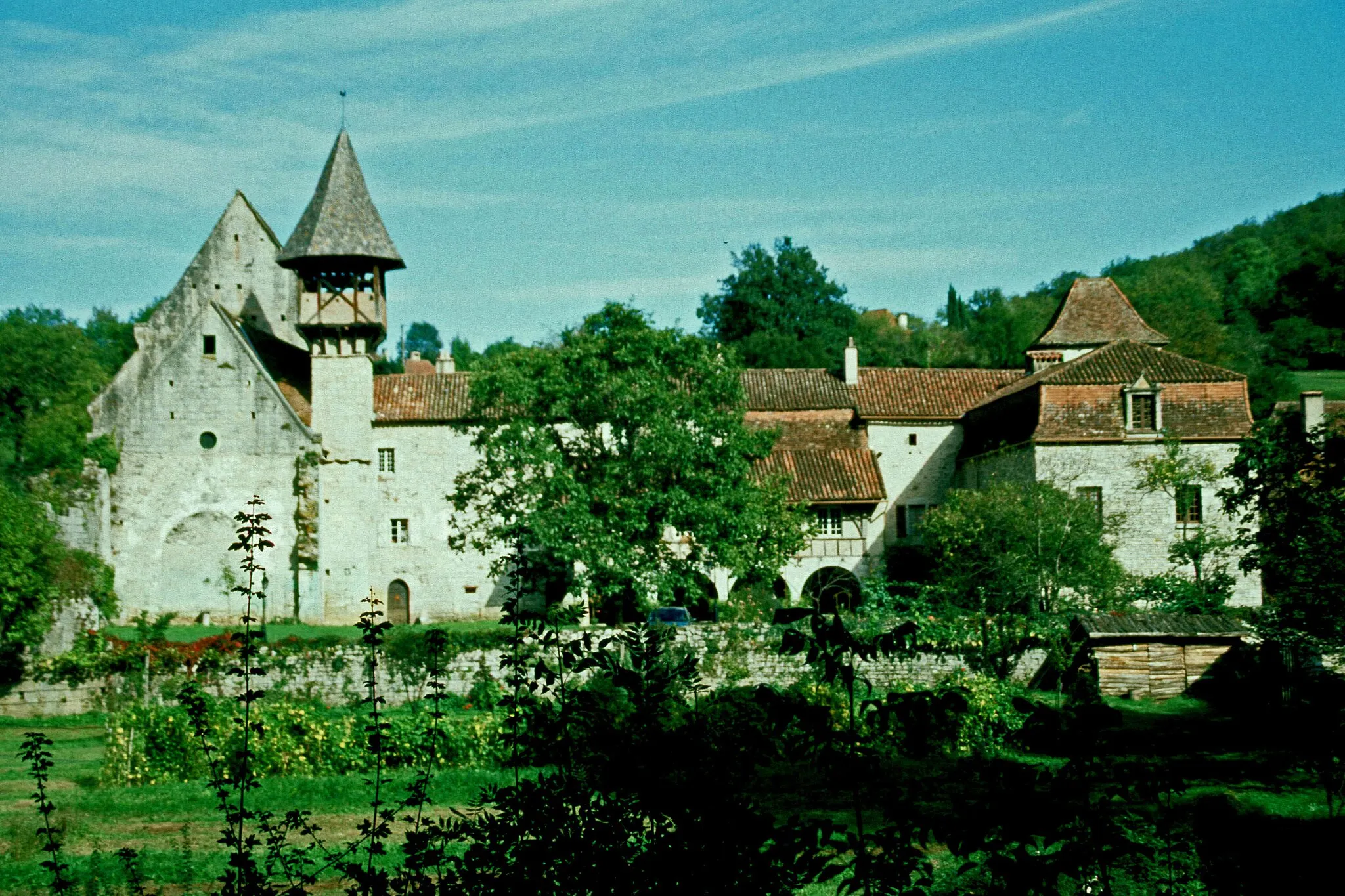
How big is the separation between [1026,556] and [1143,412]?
8.20m

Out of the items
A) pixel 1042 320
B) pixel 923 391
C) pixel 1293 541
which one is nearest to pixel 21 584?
pixel 1293 541

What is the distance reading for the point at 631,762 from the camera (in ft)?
13.9

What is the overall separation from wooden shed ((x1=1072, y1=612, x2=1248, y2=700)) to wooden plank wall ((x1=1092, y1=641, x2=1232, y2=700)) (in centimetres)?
1

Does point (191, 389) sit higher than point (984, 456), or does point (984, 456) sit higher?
point (191, 389)

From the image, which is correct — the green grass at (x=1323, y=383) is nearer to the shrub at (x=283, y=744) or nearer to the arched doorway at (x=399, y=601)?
the arched doorway at (x=399, y=601)

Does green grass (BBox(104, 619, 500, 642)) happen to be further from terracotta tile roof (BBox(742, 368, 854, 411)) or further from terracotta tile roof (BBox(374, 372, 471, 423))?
terracotta tile roof (BBox(742, 368, 854, 411))

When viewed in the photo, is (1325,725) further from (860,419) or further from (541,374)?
(860,419)

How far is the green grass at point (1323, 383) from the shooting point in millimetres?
50112

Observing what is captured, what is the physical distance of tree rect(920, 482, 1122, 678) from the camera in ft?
86.1

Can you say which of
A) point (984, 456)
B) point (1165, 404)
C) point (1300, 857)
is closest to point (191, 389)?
point (984, 456)

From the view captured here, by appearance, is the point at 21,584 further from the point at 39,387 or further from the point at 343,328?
the point at 39,387

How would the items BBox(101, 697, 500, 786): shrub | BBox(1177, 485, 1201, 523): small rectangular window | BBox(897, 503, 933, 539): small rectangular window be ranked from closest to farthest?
BBox(101, 697, 500, 786): shrub, BBox(1177, 485, 1201, 523): small rectangular window, BBox(897, 503, 933, 539): small rectangular window

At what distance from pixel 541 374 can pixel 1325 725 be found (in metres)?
24.0

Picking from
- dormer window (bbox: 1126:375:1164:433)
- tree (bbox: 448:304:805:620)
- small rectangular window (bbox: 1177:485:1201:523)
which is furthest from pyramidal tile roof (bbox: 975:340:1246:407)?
tree (bbox: 448:304:805:620)
